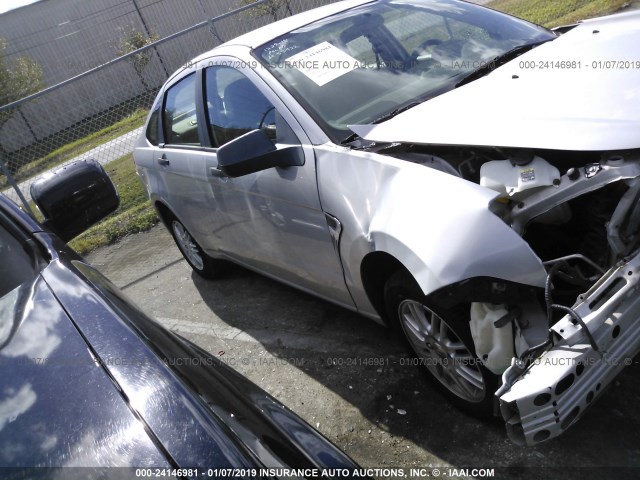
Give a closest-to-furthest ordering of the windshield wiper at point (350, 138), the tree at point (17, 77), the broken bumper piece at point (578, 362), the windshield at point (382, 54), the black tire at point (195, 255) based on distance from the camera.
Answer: the broken bumper piece at point (578, 362)
the windshield wiper at point (350, 138)
the windshield at point (382, 54)
the black tire at point (195, 255)
the tree at point (17, 77)

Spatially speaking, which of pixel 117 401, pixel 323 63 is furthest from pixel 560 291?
pixel 323 63

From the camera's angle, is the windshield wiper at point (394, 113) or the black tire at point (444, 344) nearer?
the black tire at point (444, 344)

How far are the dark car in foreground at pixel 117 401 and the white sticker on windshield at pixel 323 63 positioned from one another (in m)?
1.72

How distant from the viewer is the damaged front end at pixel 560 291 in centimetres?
204

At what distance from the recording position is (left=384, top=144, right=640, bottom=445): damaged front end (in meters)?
2.04

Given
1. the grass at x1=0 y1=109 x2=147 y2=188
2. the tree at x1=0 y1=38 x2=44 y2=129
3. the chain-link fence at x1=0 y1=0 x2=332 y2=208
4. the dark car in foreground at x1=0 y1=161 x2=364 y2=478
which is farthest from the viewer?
the tree at x1=0 y1=38 x2=44 y2=129

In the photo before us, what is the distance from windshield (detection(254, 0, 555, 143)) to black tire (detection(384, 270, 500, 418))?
872 millimetres

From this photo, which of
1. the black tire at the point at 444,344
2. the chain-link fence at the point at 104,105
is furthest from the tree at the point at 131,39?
the black tire at the point at 444,344

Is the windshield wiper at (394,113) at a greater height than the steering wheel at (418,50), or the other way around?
the steering wheel at (418,50)

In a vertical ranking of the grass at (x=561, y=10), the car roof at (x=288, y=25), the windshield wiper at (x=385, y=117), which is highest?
the car roof at (x=288, y=25)

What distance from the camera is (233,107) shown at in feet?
12.1

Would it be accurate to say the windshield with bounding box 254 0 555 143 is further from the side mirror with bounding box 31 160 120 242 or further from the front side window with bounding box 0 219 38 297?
the front side window with bounding box 0 219 38 297

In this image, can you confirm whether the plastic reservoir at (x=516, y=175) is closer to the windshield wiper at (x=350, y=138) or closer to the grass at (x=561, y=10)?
the windshield wiper at (x=350, y=138)

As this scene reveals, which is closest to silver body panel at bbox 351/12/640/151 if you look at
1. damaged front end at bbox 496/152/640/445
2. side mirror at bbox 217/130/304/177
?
damaged front end at bbox 496/152/640/445
